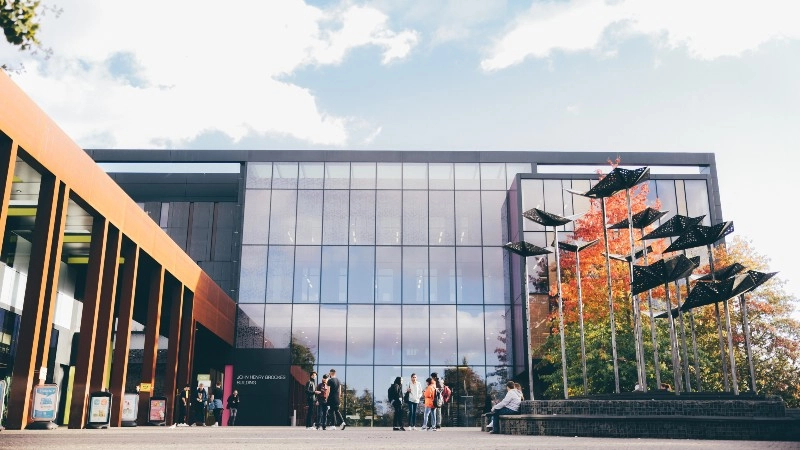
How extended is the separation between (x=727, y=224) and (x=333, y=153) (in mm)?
22258

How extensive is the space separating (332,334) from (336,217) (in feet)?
18.7

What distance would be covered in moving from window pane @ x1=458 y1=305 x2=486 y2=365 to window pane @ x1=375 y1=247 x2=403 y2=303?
3.19 meters

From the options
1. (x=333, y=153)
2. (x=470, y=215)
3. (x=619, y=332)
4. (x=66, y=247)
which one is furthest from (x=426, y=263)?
(x=66, y=247)

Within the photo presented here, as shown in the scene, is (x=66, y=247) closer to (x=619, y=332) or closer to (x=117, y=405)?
(x=117, y=405)

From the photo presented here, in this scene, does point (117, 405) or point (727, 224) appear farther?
point (117, 405)

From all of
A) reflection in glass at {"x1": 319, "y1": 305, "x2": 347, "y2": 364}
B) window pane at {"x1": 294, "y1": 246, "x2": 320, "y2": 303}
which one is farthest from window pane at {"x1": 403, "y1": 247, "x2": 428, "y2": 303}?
window pane at {"x1": 294, "y1": 246, "x2": 320, "y2": 303}

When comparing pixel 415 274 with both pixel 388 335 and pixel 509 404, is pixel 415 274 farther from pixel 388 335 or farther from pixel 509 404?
pixel 509 404

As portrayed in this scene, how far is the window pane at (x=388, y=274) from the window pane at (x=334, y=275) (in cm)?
157

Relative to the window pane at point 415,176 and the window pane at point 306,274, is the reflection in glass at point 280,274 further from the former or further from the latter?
the window pane at point 415,176

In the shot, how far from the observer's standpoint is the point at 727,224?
1770 centimetres

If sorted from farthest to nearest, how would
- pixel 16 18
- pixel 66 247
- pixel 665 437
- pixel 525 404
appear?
pixel 66 247 → pixel 525 404 → pixel 665 437 → pixel 16 18

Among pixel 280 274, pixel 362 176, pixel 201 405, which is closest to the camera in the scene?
pixel 201 405

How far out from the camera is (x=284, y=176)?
3600 cm

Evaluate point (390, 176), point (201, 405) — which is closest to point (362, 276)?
point (390, 176)
